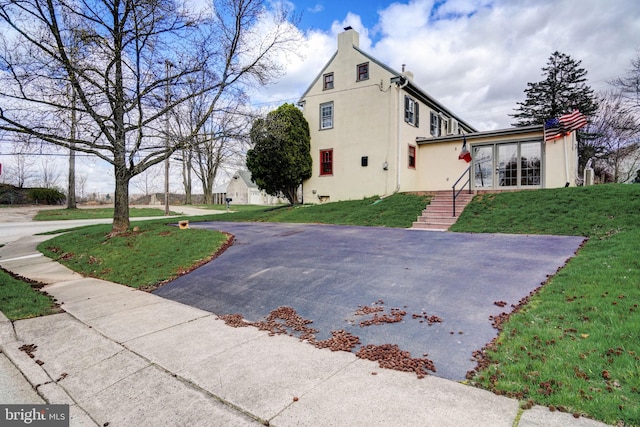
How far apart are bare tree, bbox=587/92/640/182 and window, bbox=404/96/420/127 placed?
21156 mm

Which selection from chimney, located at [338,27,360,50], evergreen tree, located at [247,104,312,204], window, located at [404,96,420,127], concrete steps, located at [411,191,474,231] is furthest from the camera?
chimney, located at [338,27,360,50]

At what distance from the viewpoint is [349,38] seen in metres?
17.5

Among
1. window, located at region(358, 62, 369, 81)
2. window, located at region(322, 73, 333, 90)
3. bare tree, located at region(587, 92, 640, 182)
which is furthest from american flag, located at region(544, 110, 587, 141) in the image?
bare tree, located at region(587, 92, 640, 182)

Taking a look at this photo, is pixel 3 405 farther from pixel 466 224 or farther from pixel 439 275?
pixel 466 224

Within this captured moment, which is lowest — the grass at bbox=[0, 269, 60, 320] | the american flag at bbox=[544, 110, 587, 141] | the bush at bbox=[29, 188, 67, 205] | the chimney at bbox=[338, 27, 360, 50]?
the grass at bbox=[0, 269, 60, 320]

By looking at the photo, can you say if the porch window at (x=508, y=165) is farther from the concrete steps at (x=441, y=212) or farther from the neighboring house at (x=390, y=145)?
the concrete steps at (x=441, y=212)

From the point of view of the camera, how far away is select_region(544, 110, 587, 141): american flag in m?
13.5

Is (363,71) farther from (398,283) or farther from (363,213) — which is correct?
(398,283)

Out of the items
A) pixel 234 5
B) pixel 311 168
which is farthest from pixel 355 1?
pixel 311 168

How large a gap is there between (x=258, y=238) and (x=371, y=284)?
5.55 m

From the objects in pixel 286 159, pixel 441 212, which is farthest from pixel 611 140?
pixel 286 159

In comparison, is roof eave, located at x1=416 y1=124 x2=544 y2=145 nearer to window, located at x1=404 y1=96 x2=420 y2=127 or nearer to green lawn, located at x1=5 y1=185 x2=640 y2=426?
window, located at x1=404 y1=96 x2=420 y2=127

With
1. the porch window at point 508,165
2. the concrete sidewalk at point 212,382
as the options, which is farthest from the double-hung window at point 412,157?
the concrete sidewalk at point 212,382

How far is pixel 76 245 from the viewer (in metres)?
Result: 11.2
